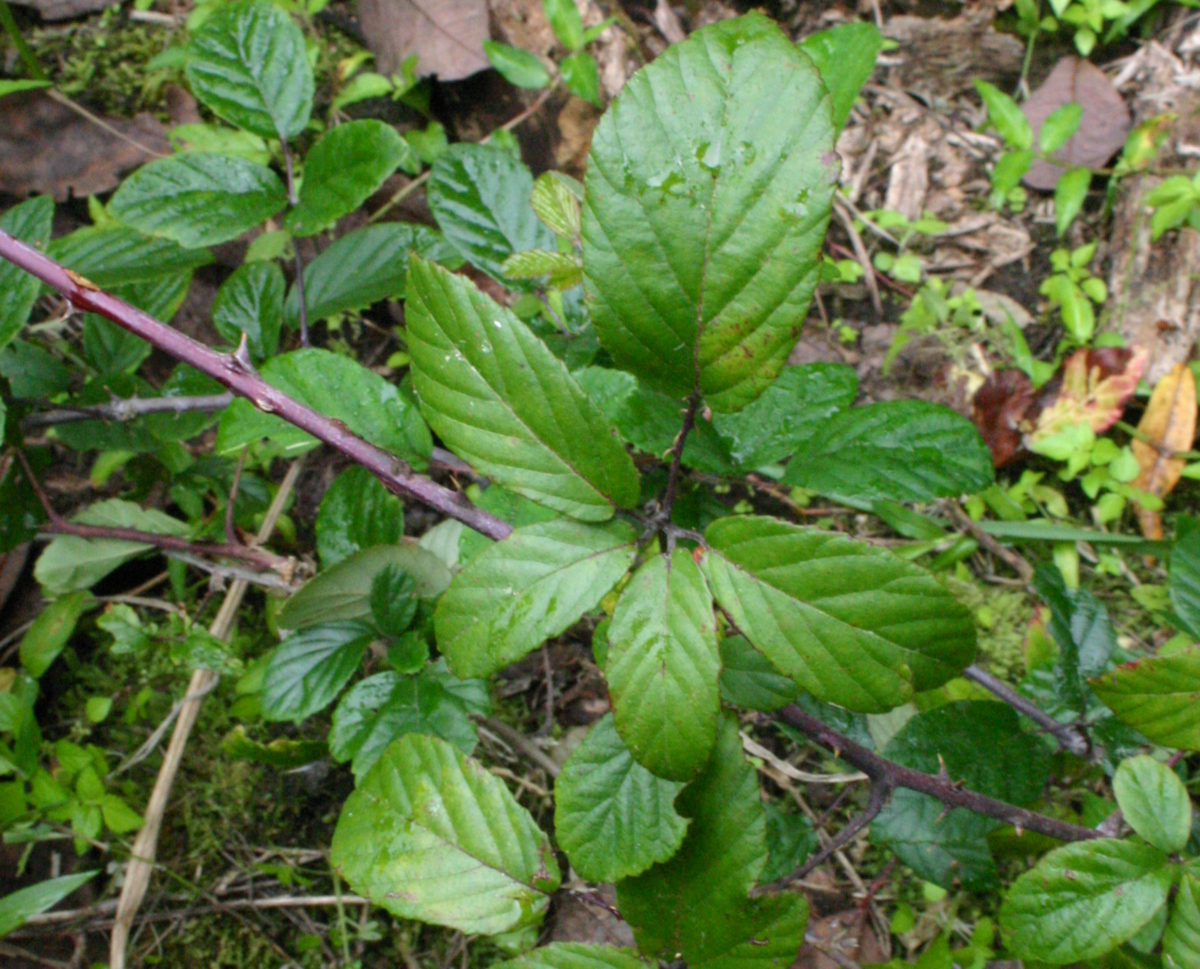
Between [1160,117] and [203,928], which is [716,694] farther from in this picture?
[1160,117]

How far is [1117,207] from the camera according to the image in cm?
236

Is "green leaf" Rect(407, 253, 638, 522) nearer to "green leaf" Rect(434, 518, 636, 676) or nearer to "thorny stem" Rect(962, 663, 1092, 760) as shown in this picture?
"green leaf" Rect(434, 518, 636, 676)

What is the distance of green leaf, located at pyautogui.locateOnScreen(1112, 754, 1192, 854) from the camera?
3.14 feet

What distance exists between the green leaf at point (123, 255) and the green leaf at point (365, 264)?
22cm

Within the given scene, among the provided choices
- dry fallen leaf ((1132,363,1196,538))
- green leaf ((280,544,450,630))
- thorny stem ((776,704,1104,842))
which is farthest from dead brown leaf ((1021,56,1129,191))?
green leaf ((280,544,450,630))

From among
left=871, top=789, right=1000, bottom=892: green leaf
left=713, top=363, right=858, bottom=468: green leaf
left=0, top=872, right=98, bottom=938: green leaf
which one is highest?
left=713, top=363, right=858, bottom=468: green leaf

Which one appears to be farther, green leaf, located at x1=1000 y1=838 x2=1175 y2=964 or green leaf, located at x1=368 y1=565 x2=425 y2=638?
green leaf, located at x1=368 y1=565 x2=425 y2=638

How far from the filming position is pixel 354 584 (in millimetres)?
1322

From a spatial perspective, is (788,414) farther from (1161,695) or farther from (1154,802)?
(1154,802)

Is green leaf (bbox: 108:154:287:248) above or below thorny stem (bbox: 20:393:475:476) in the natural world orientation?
above

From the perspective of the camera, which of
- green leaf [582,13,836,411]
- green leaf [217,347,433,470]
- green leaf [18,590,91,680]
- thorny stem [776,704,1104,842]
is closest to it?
green leaf [582,13,836,411]

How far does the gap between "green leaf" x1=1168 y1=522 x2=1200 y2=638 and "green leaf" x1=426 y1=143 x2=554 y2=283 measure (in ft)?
3.69

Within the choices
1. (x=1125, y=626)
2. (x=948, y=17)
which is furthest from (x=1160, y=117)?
(x=1125, y=626)

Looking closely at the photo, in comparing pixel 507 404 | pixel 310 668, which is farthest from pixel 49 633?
pixel 507 404
